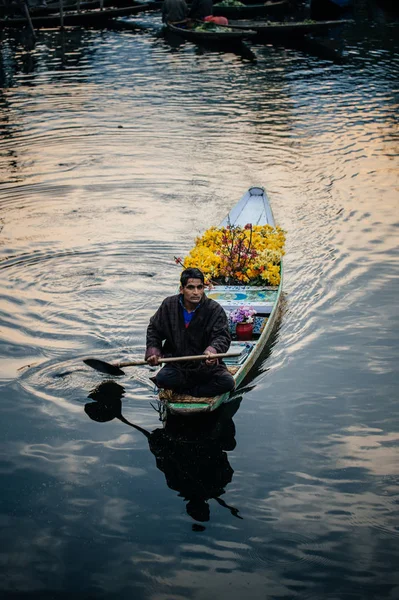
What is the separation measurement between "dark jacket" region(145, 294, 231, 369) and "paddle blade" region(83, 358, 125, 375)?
96cm

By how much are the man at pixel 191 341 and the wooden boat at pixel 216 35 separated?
23019mm

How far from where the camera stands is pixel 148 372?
9359mm

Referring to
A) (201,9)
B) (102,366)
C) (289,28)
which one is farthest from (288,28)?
(102,366)

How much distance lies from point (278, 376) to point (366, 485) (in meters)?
2.19

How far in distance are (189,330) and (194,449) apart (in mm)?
1281

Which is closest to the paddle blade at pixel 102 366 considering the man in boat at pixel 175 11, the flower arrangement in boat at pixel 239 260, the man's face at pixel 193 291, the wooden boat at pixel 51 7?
the man's face at pixel 193 291

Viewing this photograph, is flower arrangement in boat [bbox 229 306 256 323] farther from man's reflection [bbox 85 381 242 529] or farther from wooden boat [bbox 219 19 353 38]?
wooden boat [bbox 219 19 353 38]

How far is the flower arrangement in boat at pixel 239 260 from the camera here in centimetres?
1030

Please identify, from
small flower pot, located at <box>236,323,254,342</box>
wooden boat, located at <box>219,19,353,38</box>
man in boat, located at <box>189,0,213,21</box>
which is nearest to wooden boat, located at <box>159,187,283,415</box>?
small flower pot, located at <box>236,323,254,342</box>

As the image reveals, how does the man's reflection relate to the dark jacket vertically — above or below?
below

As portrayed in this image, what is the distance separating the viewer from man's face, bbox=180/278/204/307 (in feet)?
24.8

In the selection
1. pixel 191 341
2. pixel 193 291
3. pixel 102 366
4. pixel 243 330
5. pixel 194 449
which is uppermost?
pixel 193 291

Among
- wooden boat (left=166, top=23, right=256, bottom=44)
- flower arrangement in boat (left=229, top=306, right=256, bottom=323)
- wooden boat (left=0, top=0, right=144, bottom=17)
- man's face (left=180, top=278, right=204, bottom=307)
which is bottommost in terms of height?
flower arrangement in boat (left=229, top=306, right=256, bottom=323)

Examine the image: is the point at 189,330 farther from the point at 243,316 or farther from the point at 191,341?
the point at 243,316
